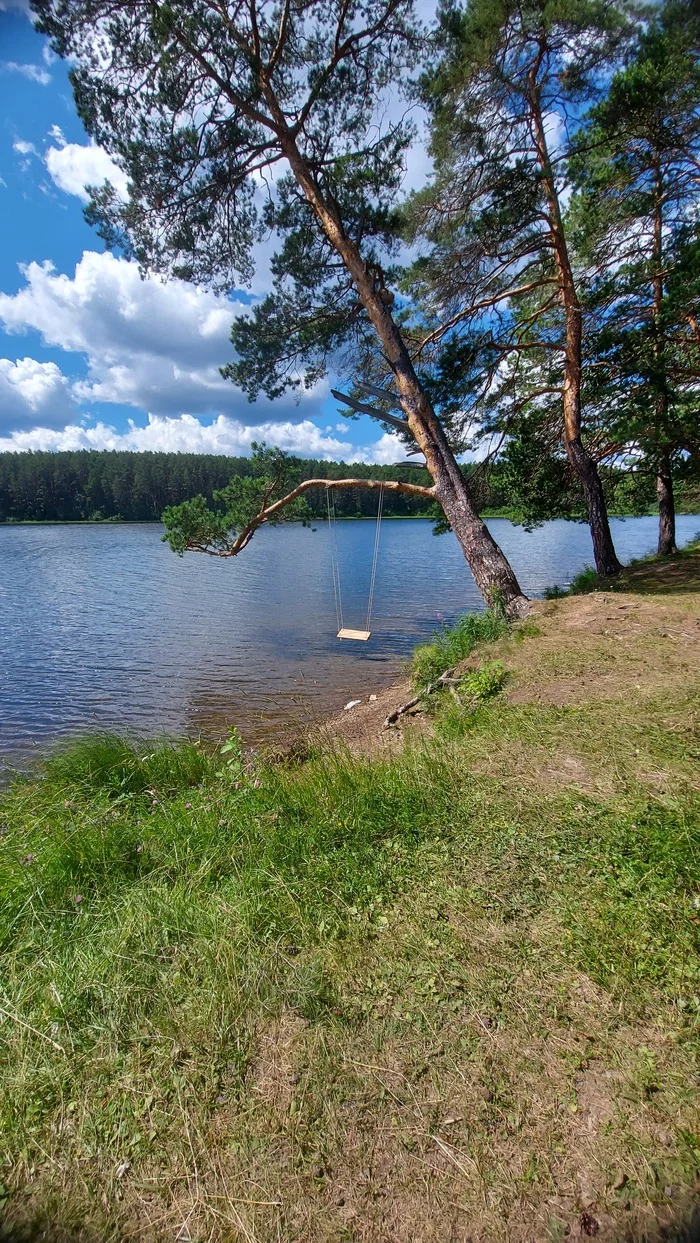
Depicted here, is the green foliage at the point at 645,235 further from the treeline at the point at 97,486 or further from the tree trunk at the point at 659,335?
the treeline at the point at 97,486

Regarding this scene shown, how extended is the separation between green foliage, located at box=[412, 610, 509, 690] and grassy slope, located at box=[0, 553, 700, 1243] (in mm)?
3657

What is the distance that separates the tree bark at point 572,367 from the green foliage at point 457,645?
3.67 meters

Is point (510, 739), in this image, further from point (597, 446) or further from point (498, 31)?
point (498, 31)

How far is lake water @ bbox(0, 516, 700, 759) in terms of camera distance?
9.04 meters

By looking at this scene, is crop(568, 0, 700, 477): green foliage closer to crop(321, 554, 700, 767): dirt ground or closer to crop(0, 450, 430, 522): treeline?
crop(321, 554, 700, 767): dirt ground

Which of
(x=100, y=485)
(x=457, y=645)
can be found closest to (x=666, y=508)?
(x=457, y=645)

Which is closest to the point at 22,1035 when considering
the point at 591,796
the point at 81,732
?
the point at 591,796

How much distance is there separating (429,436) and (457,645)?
371 cm

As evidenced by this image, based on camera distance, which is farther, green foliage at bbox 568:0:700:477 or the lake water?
the lake water

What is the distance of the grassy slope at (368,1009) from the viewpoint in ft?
4.87

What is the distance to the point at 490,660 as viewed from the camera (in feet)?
21.6

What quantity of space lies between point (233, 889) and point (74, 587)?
24.8 metres

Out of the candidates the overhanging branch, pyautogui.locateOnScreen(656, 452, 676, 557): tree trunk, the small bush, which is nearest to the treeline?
→ pyautogui.locateOnScreen(656, 452, 676, 557): tree trunk

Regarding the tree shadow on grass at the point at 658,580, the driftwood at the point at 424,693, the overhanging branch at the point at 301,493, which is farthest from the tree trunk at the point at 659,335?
the driftwood at the point at 424,693
